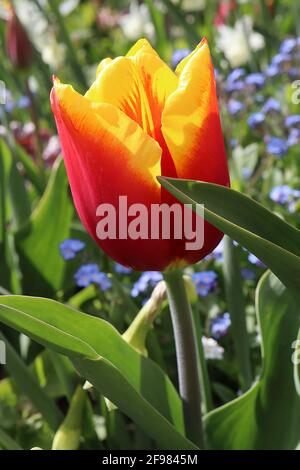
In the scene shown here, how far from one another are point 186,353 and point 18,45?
3.62 ft

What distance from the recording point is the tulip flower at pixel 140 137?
706mm

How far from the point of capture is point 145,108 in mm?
754

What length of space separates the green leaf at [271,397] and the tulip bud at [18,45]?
1.02 meters

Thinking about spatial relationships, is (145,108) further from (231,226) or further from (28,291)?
(28,291)

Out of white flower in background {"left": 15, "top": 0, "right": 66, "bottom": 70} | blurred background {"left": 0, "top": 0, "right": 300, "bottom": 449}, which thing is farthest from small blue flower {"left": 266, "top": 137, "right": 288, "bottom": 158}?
white flower in background {"left": 15, "top": 0, "right": 66, "bottom": 70}

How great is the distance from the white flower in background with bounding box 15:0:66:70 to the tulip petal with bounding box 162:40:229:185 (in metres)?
1.61

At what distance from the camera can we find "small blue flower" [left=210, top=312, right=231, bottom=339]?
1234mm

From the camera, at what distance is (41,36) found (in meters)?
2.51

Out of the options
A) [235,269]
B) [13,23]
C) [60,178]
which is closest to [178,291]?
[235,269]

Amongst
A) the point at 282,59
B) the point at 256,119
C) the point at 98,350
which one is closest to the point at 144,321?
the point at 98,350

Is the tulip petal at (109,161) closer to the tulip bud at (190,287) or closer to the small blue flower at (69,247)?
the tulip bud at (190,287)

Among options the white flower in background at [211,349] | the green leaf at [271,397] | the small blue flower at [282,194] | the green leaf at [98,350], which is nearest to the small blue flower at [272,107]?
the small blue flower at [282,194]

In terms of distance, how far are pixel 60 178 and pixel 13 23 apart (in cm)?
52

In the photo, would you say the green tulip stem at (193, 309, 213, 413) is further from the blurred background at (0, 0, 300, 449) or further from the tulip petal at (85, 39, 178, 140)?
the tulip petal at (85, 39, 178, 140)
